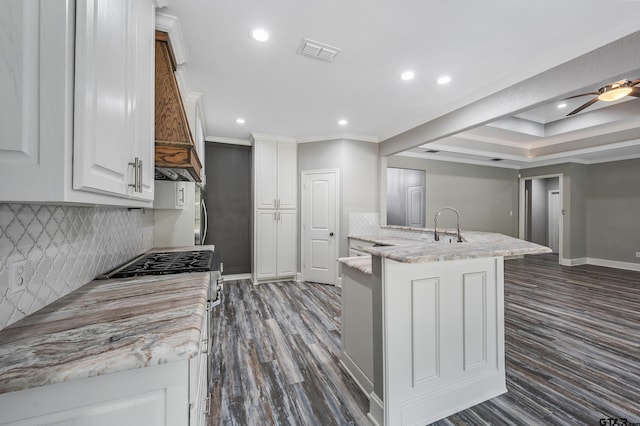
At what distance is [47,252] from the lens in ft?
3.31

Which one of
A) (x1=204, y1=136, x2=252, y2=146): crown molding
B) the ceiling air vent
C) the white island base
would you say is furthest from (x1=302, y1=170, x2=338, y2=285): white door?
the white island base

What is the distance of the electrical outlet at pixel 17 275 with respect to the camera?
2.77 ft

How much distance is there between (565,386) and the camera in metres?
1.78

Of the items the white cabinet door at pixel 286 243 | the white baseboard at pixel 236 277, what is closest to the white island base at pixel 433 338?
the white cabinet door at pixel 286 243

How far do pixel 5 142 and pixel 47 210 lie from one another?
0.63 meters

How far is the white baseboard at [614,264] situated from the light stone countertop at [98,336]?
8.19m

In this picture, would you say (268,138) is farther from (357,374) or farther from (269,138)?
(357,374)

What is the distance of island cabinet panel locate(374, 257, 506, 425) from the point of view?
4.61ft

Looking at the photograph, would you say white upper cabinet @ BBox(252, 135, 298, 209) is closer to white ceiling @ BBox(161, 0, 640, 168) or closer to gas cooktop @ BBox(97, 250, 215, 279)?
white ceiling @ BBox(161, 0, 640, 168)

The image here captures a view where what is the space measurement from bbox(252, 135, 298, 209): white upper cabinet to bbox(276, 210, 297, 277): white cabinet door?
182 mm

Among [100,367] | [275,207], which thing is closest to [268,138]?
[275,207]

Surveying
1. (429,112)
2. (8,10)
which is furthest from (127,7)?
(429,112)

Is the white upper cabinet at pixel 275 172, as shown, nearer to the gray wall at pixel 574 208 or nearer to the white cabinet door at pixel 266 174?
the white cabinet door at pixel 266 174

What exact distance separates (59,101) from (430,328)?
1.85 metres
